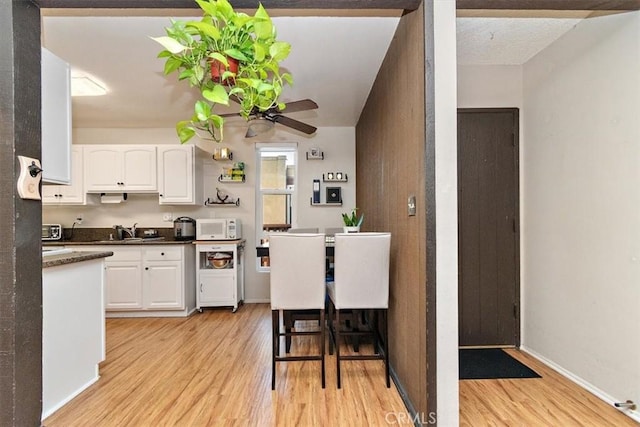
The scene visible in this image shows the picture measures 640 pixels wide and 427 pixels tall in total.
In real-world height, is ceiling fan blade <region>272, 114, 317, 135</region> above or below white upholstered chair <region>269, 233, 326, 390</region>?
above

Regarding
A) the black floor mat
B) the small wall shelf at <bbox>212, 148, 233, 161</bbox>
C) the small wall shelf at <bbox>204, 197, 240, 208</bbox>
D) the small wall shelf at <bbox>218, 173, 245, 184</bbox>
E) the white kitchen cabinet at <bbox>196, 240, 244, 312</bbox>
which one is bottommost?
the black floor mat

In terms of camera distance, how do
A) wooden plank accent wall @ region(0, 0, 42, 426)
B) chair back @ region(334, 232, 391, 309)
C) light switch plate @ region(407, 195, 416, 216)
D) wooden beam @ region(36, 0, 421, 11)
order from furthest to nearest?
1. chair back @ region(334, 232, 391, 309)
2. light switch plate @ region(407, 195, 416, 216)
3. wooden beam @ region(36, 0, 421, 11)
4. wooden plank accent wall @ region(0, 0, 42, 426)

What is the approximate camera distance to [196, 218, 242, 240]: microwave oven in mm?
4312

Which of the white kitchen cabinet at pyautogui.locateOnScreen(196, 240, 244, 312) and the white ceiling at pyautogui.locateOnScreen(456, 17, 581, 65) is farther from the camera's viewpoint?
the white kitchen cabinet at pyautogui.locateOnScreen(196, 240, 244, 312)

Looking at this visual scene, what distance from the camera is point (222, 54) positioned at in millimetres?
1134

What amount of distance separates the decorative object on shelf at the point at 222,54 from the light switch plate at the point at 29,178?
0.87 m

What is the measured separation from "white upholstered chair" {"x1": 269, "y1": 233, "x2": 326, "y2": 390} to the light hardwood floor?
22 cm

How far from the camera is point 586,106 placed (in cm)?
232

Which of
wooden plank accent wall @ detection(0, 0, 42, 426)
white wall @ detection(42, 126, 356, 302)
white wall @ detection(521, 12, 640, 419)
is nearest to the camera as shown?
wooden plank accent wall @ detection(0, 0, 42, 426)

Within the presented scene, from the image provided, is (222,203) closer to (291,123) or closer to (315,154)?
(315,154)

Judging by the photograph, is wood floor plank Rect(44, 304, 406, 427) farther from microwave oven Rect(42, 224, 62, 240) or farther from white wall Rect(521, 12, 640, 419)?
microwave oven Rect(42, 224, 62, 240)

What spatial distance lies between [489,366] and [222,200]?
373 centimetres

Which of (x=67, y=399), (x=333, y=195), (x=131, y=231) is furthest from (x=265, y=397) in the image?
(x=131, y=231)

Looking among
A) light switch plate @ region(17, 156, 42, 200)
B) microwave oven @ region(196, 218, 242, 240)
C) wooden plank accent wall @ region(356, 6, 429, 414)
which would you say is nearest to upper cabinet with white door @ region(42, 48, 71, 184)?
light switch plate @ region(17, 156, 42, 200)
